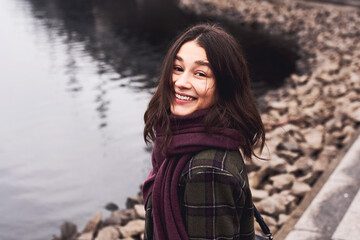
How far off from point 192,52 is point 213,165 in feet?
1.57

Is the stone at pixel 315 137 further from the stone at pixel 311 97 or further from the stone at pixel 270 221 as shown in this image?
the stone at pixel 270 221

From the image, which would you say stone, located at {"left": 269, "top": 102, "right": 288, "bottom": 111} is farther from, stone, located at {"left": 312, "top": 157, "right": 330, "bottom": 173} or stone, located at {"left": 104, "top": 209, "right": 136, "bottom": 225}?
stone, located at {"left": 104, "top": 209, "right": 136, "bottom": 225}

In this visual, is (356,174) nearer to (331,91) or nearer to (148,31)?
(331,91)

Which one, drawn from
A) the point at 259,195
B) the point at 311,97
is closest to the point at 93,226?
the point at 259,195

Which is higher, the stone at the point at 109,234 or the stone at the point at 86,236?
the stone at the point at 109,234

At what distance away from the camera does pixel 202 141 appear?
1495mm

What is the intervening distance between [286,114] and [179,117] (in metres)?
5.83

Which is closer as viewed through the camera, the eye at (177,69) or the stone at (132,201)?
the eye at (177,69)

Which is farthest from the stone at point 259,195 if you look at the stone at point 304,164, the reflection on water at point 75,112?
the reflection on water at point 75,112

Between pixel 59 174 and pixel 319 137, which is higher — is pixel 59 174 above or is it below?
below

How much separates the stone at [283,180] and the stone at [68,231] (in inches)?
92.5

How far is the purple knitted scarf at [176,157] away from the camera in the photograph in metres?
1.50

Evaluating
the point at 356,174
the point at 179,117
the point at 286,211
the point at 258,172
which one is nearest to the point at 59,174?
the point at 258,172

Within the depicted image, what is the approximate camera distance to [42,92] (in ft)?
31.8
